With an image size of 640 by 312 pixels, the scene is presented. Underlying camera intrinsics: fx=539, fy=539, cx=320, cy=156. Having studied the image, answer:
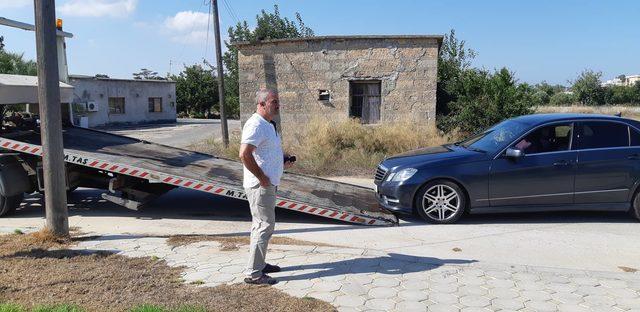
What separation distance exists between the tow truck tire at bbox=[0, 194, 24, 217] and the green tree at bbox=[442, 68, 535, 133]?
11.8 metres

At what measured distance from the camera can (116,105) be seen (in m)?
38.7

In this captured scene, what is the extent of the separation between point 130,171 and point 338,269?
3771mm

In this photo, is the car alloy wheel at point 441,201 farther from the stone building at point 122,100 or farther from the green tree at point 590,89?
the green tree at point 590,89

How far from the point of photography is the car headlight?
7.45 m

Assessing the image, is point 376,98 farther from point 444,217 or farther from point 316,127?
point 444,217

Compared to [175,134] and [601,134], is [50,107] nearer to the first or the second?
[601,134]

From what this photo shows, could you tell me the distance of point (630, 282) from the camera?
4.96m

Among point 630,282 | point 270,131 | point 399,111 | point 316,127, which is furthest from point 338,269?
point 399,111

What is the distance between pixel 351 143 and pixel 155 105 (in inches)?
1223

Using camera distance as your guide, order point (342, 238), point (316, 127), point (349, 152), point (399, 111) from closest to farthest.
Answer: point (342, 238) → point (349, 152) → point (316, 127) → point (399, 111)

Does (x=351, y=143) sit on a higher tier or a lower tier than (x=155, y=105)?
lower

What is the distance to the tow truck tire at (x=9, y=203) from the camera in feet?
25.9

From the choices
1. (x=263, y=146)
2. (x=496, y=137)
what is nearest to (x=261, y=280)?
(x=263, y=146)

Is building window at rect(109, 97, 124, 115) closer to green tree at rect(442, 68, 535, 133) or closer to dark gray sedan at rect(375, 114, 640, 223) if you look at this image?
green tree at rect(442, 68, 535, 133)
